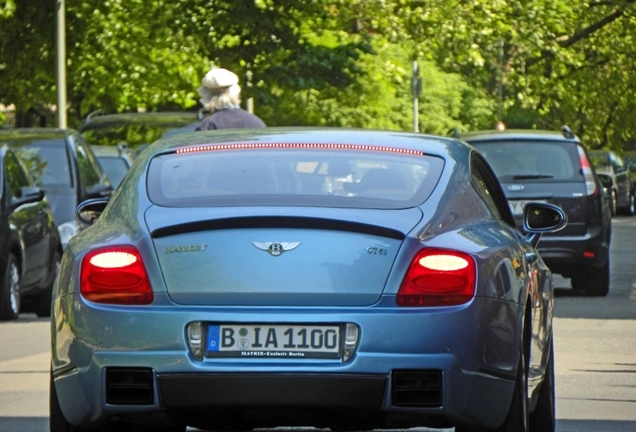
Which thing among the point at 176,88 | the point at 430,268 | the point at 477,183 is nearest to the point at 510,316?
the point at 430,268

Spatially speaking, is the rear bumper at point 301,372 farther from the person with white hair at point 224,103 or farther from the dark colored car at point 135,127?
the dark colored car at point 135,127

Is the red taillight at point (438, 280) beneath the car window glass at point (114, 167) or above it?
above

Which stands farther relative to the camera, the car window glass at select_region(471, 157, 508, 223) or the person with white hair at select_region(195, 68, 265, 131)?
the person with white hair at select_region(195, 68, 265, 131)

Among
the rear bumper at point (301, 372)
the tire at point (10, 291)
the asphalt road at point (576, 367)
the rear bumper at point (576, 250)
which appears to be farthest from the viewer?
the rear bumper at point (576, 250)

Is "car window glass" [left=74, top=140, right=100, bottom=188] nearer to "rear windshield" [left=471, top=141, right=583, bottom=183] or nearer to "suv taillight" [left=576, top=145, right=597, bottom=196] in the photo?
"rear windshield" [left=471, top=141, right=583, bottom=183]

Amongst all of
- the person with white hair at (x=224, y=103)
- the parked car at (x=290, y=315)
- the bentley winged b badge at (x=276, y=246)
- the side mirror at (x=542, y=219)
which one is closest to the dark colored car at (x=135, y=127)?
the person with white hair at (x=224, y=103)

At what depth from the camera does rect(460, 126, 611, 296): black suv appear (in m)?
17.0

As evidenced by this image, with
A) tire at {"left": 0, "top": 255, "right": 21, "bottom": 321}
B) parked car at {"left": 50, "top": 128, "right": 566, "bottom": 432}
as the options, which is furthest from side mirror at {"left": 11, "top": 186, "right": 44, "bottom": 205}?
parked car at {"left": 50, "top": 128, "right": 566, "bottom": 432}

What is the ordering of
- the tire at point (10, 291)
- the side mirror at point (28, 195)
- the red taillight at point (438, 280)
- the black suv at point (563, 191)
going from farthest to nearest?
the black suv at point (563, 191) → the side mirror at point (28, 195) → the tire at point (10, 291) → the red taillight at point (438, 280)

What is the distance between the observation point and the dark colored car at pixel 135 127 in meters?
22.3

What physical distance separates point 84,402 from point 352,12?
27.4 meters

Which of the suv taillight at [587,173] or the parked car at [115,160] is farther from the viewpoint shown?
the parked car at [115,160]

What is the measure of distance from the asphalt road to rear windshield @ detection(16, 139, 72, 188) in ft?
5.52

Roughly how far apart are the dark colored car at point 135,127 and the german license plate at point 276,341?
51.4 ft
